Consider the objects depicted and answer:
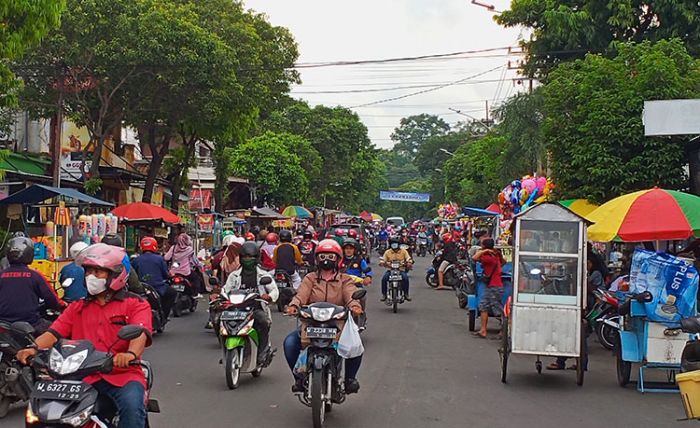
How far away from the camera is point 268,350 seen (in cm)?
1029

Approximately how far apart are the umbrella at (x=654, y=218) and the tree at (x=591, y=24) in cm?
1203

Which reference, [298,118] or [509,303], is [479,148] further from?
[509,303]

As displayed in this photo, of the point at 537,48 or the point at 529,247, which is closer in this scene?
the point at 529,247

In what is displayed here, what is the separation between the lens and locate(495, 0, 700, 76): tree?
21.7 meters

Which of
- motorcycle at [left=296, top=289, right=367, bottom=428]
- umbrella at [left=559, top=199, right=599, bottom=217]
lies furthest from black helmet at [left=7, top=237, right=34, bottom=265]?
umbrella at [left=559, top=199, right=599, bottom=217]

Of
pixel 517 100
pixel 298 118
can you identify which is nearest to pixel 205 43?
pixel 517 100

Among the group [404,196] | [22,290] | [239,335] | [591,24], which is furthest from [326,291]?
[404,196]

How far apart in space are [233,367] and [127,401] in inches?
178

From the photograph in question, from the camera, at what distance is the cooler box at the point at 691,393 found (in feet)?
19.5

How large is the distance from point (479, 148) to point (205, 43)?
901 inches

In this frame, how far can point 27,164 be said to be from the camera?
2283cm

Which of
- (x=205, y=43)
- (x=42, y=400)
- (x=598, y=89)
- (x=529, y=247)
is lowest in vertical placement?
(x=42, y=400)

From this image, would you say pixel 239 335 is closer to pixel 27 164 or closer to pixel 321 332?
pixel 321 332

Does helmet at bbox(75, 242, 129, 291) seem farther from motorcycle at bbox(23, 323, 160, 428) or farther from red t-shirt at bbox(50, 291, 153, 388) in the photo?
motorcycle at bbox(23, 323, 160, 428)
